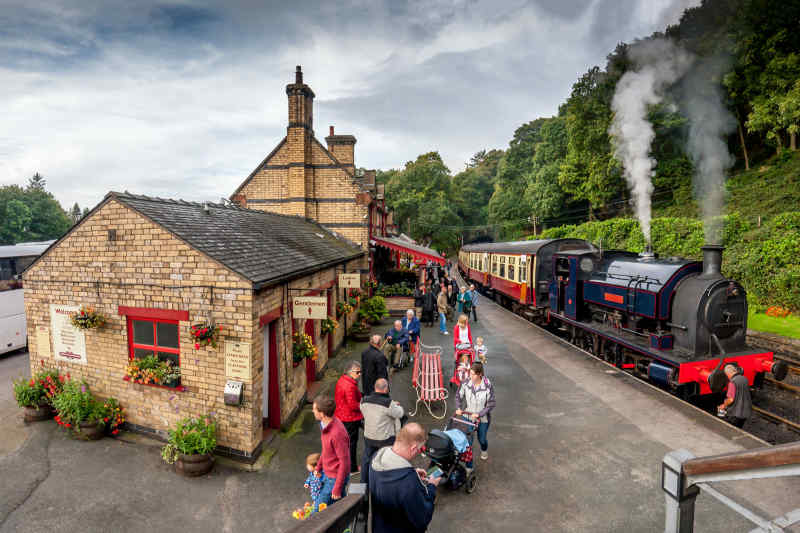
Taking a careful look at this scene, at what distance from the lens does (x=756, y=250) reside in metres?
15.6

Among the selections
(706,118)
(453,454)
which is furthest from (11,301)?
(706,118)

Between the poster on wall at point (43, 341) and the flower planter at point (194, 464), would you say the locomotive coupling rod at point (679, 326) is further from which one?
the poster on wall at point (43, 341)

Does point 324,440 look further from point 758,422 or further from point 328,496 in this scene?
point 758,422

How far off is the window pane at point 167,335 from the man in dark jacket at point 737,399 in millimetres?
9635

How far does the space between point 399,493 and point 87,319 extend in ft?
21.6

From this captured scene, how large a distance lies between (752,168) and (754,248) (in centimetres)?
1425

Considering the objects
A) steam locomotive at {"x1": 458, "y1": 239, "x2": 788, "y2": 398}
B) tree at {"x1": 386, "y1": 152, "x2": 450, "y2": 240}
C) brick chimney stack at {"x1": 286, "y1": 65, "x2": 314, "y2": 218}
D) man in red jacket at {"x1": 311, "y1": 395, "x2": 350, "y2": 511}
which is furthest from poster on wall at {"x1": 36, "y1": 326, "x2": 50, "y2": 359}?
tree at {"x1": 386, "y1": 152, "x2": 450, "y2": 240}

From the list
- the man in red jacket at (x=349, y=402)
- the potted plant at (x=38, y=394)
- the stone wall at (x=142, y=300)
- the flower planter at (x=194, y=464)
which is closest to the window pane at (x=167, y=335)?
the stone wall at (x=142, y=300)

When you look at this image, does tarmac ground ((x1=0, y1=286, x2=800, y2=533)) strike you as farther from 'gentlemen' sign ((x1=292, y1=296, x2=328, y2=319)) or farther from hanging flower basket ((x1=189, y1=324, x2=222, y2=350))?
'gentlemen' sign ((x1=292, y1=296, x2=328, y2=319))

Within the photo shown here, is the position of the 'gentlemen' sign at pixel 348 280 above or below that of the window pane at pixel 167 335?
above

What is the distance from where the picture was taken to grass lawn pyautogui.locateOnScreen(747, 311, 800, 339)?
42.4 feet

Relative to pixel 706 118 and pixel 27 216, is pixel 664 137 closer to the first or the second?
pixel 706 118

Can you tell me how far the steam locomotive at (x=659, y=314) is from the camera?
7820mm

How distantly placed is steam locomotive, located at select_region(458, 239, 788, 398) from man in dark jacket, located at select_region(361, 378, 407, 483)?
619 cm
